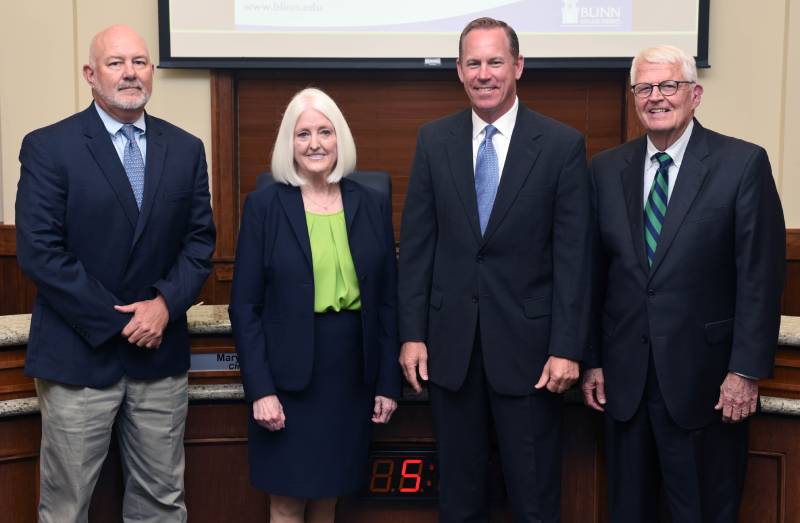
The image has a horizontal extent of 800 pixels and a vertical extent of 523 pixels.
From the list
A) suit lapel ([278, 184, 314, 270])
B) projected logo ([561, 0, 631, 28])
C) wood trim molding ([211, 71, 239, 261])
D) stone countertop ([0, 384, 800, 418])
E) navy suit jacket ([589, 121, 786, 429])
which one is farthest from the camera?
wood trim molding ([211, 71, 239, 261])

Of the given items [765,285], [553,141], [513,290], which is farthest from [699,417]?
[553,141]

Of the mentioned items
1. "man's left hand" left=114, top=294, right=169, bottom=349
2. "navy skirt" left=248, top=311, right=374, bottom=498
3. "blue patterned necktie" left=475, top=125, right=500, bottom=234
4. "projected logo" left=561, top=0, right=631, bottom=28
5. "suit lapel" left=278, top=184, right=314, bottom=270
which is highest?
"projected logo" left=561, top=0, right=631, bottom=28

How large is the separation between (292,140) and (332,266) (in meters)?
0.30

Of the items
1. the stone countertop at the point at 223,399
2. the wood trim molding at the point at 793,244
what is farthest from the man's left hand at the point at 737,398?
the wood trim molding at the point at 793,244

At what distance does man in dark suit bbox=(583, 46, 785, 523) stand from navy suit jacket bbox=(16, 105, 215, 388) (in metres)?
0.99

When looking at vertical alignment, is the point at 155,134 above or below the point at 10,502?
above

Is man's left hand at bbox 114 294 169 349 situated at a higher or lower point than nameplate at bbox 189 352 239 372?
higher

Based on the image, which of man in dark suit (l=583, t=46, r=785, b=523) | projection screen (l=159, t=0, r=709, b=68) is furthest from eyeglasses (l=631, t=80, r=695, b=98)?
projection screen (l=159, t=0, r=709, b=68)

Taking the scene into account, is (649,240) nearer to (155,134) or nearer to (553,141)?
(553,141)

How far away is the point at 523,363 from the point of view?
1.93 m

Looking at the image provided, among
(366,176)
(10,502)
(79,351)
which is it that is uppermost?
(366,176)

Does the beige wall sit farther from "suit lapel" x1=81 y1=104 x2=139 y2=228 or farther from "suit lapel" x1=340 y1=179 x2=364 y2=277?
"suit lapel" x1=340 y1=179 x2=364 y2=277

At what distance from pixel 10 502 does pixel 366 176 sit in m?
1.22

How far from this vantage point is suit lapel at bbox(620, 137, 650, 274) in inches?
76.1
